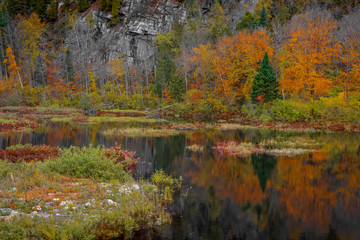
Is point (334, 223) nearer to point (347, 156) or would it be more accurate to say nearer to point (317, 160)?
point (317, 160)

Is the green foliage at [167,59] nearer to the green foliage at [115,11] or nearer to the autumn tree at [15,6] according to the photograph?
the green foliage at [115,11]

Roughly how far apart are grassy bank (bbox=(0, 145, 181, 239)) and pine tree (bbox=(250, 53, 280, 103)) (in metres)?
31.3

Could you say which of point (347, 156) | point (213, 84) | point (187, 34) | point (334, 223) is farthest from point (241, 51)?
point (334, 223)

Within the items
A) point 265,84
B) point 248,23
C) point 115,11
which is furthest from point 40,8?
point 265,84

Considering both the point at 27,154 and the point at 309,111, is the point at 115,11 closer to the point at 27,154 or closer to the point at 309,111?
the point at 309,111

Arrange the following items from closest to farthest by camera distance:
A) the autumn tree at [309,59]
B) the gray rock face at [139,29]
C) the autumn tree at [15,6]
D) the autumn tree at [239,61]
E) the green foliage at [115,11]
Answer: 1. the autumn tree at [309,59]
2. the autumn tree at [239,61]
3. the gray rock face at [139,29]
4. the green foliage at [115,11]
5. the autumn tree at [15,6]

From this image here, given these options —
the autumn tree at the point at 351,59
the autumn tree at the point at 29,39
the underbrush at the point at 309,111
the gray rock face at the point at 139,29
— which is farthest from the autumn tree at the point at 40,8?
the autumn tree at the point at 351,59

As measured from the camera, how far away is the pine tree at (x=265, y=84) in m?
41.6

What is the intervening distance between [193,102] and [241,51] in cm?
1254

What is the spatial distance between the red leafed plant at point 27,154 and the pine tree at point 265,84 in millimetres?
31848

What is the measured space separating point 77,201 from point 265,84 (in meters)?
36.5

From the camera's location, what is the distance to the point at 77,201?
9594 mm

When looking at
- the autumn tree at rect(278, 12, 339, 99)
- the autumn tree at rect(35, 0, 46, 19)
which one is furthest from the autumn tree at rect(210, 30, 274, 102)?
the autumn tree at rect(35, 0, 46, 19)

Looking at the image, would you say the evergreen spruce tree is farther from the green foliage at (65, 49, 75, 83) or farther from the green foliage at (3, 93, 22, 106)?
the green foliage at (3, 93, 22, 106)
